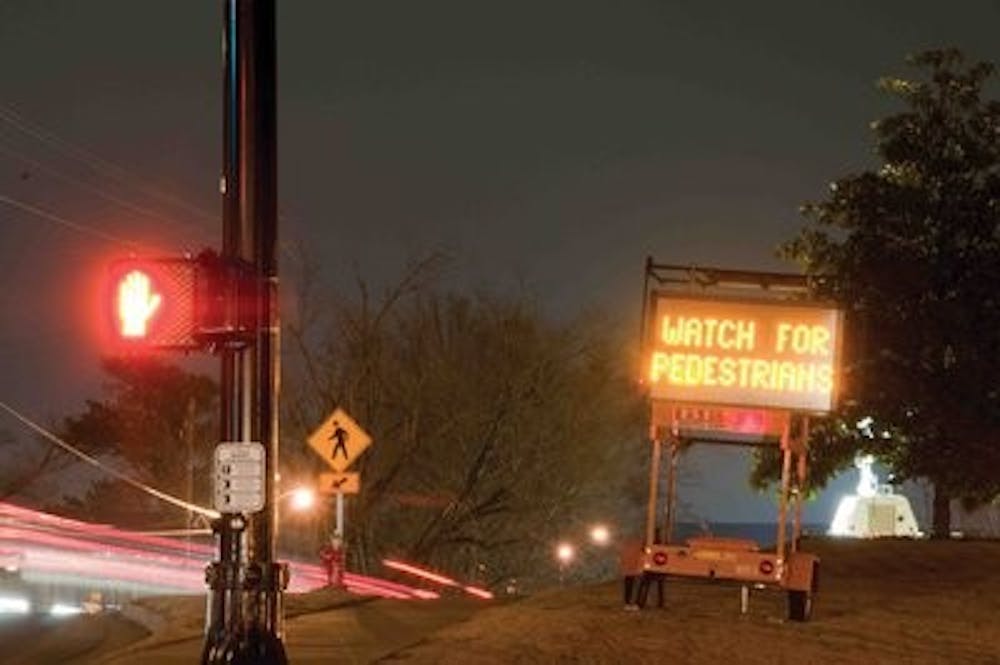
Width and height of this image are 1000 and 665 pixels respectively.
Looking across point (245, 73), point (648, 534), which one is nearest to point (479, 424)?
point (648, 534)

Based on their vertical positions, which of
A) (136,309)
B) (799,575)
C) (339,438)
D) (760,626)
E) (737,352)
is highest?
(136,309)

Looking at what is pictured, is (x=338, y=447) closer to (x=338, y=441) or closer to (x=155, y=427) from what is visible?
(x=338, y=441)

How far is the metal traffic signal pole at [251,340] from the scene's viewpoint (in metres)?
9.79

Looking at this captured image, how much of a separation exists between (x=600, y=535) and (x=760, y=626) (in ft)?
87.3

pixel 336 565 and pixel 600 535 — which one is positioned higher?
pixel 336 565

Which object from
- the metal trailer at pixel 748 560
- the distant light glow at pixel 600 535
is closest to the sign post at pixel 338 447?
the metal trailer at pixel 748 560

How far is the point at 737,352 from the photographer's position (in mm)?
17672

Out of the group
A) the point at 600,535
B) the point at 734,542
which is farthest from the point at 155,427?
the point at 734,542

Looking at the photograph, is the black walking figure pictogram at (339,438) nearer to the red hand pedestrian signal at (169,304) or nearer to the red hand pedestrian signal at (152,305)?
the red hand pedestrian signal at (169,304)

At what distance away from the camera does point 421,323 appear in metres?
43.6

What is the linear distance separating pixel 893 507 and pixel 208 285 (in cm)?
3404

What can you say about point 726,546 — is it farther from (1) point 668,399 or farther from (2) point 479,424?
(2) point 479,424

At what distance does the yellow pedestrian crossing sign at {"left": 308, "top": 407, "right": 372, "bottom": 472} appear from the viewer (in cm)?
2344

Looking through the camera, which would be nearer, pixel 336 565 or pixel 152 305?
pixel 152 305
